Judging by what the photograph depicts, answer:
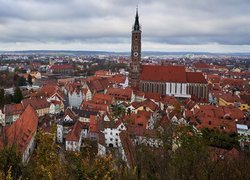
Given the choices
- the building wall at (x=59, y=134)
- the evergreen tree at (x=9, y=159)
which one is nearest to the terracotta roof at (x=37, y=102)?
the building wall at (x=59, y=134)

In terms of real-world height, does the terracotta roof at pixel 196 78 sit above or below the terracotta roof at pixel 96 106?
above

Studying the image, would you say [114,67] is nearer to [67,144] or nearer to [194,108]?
[194,108]

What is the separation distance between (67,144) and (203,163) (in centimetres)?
1874

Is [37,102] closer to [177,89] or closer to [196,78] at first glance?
[177,89]

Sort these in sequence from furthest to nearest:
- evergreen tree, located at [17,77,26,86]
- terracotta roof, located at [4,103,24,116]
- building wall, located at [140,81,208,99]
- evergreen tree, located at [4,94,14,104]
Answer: evergreen tree, located at [17,77,26,86] < building wall, located at [140,81,208,99] < evergreen tree, located at [4,94,14,104] < terracotta roof, located at [4,103,24,116]

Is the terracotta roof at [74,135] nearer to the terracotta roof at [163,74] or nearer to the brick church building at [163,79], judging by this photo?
the brick church building at [163,79]

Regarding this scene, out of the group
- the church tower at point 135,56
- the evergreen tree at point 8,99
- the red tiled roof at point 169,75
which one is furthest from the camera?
the red tiled roof at point 169,75

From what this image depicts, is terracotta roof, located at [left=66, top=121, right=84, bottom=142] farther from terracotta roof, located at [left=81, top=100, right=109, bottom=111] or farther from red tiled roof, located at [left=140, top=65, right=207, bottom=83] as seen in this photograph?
red tiled roof, located at [left=140, top=65, right=207, bottom=83]

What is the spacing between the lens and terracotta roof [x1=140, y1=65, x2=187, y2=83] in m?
60.9

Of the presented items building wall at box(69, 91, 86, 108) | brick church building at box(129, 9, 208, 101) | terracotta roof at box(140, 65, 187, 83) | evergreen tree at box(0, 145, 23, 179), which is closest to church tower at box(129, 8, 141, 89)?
brick church building at box(129, 9, 208, 101)

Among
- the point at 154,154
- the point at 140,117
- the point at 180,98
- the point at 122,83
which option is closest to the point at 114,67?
the point at 122,83

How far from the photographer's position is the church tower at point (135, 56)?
5894 cm

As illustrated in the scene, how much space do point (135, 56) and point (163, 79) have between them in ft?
23.5

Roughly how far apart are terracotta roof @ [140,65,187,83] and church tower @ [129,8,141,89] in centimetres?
136
